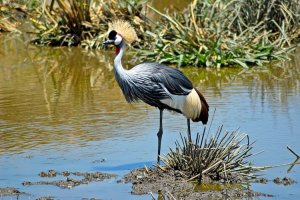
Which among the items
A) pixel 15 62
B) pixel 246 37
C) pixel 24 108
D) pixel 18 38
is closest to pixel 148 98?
pixel 24 108

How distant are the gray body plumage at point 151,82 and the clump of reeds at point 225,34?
622cm

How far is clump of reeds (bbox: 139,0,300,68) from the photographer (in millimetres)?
16266

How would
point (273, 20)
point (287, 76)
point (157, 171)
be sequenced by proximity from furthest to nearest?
point (273, 20) < point (287, 76) < point (157, 171)

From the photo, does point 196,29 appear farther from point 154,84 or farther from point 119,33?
point 154,84

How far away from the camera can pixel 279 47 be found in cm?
1708

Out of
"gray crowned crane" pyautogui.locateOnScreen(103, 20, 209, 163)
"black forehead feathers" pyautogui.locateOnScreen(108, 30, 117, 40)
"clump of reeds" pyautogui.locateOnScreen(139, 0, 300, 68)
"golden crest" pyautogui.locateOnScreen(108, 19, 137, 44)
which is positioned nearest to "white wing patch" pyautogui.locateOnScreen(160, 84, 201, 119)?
"gray crowned crane" pyautogui.locateOnScreen(103, 20, 209, 163)

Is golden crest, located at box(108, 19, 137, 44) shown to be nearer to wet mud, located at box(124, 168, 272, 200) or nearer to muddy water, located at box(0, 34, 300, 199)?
muddy water, located at box(0, 34, 300, 199)

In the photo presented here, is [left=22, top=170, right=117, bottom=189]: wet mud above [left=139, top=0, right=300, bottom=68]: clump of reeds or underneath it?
underneath

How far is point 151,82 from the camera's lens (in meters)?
9.66

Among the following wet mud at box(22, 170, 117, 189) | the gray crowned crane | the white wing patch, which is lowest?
wet mud at box(22, 170, 117, 189)

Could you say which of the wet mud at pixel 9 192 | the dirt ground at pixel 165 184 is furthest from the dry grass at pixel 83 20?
the wet mud at pixel 9 192

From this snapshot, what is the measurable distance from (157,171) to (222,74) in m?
6.66

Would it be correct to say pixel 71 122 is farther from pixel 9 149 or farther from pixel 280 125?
pixel 280 125

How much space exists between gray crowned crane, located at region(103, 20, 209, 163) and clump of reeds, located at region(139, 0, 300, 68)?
244 inches
